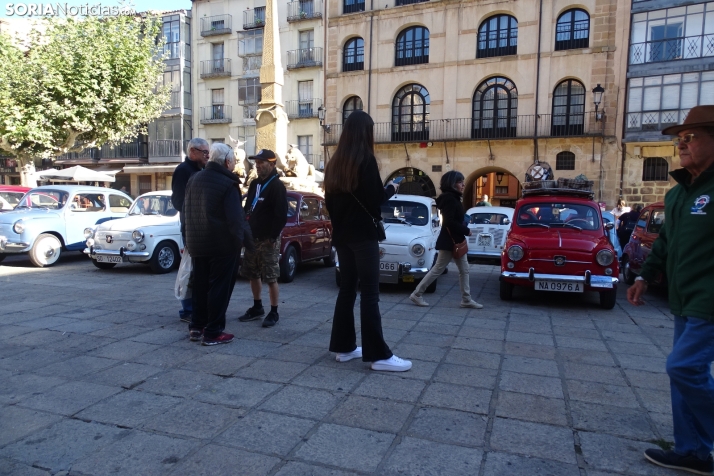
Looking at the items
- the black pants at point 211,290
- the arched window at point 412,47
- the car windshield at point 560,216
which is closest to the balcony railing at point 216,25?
the arched window at point 412,47

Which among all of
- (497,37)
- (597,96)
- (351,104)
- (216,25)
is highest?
(216,25)

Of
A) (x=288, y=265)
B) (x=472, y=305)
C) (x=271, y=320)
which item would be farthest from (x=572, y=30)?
(x=271, y=320)

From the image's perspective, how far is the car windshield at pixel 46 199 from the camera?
38.1ft

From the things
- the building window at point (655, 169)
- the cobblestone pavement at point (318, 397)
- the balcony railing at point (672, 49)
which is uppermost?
the balcony railing at point (672, 49)

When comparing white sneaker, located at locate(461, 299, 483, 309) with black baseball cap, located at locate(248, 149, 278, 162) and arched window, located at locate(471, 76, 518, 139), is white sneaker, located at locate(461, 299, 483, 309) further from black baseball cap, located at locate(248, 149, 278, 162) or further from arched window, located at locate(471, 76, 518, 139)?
arched window, located at locate(471, 76, 518, 139)

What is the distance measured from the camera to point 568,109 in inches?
939

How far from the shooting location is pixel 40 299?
7.16 metres

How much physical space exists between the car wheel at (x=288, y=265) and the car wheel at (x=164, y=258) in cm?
261

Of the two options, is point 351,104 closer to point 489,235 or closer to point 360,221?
point 489,235

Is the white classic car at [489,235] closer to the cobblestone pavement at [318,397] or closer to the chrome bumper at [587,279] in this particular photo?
the chrome bumper at [587,279]

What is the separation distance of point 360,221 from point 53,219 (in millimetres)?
9691

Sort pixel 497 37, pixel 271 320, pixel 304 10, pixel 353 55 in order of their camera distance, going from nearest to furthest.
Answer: pixel 271 320 → pixel 497 37 → pixel 353 55 → pixel 304 10

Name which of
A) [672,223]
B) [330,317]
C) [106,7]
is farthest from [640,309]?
[106,7]

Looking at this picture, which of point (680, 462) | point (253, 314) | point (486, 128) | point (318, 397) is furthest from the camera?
point (486, 128)
